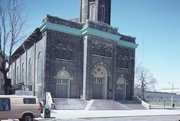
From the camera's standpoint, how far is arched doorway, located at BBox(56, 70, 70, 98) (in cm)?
3144

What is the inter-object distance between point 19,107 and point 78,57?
60.0 ft

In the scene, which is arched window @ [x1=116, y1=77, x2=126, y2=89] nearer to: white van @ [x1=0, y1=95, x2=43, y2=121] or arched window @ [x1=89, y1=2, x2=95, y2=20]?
arched window @ [x1=89, y1=2, x2=95, y2=20]


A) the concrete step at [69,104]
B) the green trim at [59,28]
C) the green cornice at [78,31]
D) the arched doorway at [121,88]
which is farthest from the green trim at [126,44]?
the concrete step at [69,104]

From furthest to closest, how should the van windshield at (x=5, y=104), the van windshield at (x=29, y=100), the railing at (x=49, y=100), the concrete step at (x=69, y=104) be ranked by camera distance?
the concrete step at (x=69, y=104) → the railing at (x=49, y=100) → the van windshield at (x=29, y=100) → the van windshield at (x=5, y=104)

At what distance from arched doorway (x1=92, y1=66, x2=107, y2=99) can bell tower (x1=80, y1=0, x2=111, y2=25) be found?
885 cm

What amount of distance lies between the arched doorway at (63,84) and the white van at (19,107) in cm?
1471

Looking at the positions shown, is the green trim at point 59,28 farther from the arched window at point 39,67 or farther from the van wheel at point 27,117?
the van wheel at point 27,117

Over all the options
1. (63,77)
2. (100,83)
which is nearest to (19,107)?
(63,77)

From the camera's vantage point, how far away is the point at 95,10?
37688 millimetres

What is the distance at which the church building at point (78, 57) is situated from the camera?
1216 inches

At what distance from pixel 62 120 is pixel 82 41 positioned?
1740 centimetres

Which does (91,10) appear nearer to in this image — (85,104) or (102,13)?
(102,13)

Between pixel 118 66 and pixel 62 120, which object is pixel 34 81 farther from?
pixel 62 120

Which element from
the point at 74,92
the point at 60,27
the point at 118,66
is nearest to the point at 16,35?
the point at 60,27
